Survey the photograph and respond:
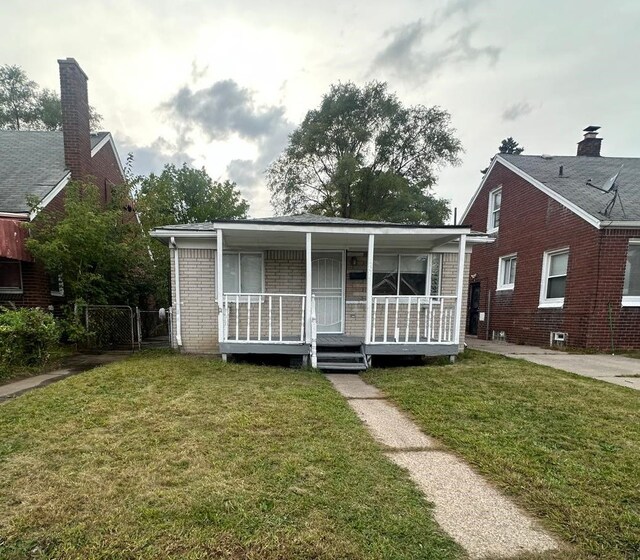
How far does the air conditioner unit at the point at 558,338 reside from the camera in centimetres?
855

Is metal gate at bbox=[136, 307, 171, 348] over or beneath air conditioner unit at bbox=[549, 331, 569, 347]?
beneath

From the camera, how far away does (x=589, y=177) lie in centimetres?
1033

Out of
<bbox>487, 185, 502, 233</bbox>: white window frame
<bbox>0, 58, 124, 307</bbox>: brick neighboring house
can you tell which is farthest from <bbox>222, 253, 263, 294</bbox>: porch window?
<bbox>487, 185, 502, 233</bbox>: white window frame

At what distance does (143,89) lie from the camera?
10.6m

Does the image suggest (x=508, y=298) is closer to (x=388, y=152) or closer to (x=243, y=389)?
(x=243, y=389)

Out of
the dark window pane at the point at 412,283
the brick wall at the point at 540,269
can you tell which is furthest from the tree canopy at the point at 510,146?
the dark window pane at the point at 412,283

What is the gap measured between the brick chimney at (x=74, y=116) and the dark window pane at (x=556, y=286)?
13922 mm

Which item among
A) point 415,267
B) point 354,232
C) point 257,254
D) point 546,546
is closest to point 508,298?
point 415,267

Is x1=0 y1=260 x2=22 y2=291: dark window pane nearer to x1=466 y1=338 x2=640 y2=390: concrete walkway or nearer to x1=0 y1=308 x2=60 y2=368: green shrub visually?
x1=0 y1=308 x2=60 y2=368: green shrub

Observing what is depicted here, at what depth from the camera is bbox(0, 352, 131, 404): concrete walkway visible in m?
4.59

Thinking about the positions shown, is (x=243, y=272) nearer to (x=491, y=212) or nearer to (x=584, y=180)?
(x=491, y=212)

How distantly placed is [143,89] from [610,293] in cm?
1459

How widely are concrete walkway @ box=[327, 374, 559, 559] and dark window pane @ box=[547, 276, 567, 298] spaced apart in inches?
313

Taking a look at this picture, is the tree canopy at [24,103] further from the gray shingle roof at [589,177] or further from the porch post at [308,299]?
the gray shingle roof at [589,177]
